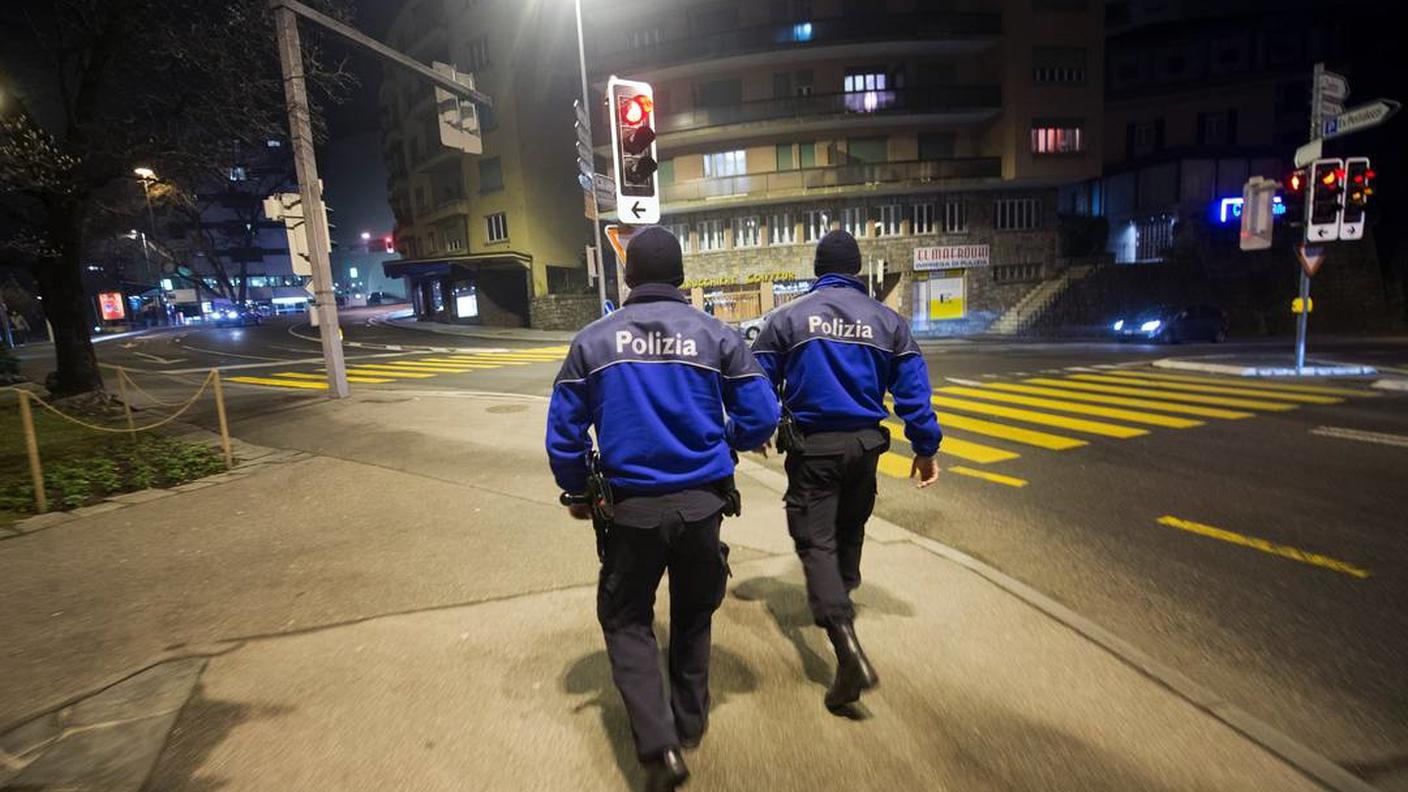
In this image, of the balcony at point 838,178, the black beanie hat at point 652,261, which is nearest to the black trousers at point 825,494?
the black beanie hat at point 652,261

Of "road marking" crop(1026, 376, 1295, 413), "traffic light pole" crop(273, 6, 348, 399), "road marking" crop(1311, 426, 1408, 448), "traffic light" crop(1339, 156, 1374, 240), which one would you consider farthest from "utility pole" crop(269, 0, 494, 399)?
"traffic light" crop(1339, 156, 1374, 240)

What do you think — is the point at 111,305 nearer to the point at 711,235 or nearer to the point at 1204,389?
the point at 711,235

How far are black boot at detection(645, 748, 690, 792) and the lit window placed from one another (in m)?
33.4

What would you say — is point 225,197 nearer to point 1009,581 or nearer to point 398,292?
point 398,292

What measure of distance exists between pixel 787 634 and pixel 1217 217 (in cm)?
3811

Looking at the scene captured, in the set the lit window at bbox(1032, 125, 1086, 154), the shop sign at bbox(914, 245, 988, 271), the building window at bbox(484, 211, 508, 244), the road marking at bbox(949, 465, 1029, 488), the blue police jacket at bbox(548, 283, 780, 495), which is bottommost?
the road marking at bbox(949, 465, 1029, 488)

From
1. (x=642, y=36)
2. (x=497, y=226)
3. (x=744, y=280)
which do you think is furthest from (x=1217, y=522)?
(x=497, y=226)

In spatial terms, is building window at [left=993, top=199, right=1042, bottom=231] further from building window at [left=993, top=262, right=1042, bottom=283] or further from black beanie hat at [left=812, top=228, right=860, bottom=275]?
black beanie hat at [left=812, top=228, right=860, bottom=275]

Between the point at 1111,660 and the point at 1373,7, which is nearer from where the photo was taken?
the point at 1111,660

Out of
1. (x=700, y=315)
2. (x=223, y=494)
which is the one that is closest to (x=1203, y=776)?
(x=700, y=315)

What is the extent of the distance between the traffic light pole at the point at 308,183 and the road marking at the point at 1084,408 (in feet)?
37.0

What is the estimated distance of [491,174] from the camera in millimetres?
35844

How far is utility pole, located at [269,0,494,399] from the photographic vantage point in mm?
9750

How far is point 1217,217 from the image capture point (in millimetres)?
30609
